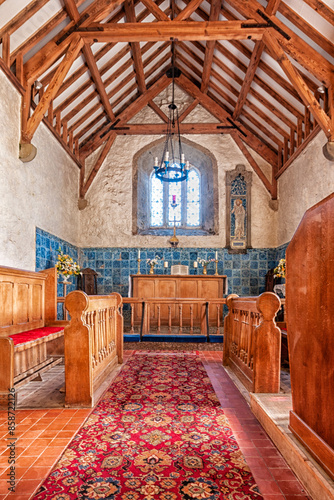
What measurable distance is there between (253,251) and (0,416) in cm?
796

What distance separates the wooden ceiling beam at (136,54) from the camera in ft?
23.0

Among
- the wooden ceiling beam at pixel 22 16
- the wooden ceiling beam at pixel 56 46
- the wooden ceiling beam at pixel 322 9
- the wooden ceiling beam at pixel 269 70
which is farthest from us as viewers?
the wooden ceiling beam at pixel 269 70

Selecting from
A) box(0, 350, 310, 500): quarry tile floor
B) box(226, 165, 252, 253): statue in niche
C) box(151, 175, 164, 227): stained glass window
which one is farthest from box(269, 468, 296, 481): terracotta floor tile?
box(151, 175, 164, 227): stained glass window

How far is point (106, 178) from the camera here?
10.0 metres

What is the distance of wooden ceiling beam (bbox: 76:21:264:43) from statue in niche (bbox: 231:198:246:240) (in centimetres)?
455

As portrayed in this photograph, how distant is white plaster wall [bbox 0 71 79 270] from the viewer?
5457mm

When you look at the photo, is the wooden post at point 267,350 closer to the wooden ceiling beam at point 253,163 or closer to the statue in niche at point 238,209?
the statue in niche at point 238,209

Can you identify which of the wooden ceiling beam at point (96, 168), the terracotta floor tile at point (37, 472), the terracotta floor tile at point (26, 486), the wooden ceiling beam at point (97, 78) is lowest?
the terracotta floor tile at point (37, 472)

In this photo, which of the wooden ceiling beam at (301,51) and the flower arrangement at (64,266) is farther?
the flower arrangement at (64,266)

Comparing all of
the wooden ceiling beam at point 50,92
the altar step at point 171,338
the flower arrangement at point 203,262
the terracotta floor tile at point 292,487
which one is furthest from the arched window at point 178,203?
the terracotta floor tile at point 292,487

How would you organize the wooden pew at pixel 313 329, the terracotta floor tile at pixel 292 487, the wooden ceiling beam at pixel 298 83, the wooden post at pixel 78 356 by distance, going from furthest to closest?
1. the wooden ceiling beam at pixel 298 83
2. the wooden post at pixel 78 356
3. the terracotta floor tile at pixel 292 487
4. the wooden pew at pixel 313 329

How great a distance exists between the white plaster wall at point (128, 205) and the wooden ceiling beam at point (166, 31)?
4.15 metres

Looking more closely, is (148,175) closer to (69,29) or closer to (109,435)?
(69,29)

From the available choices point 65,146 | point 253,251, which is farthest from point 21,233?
point 253,251
